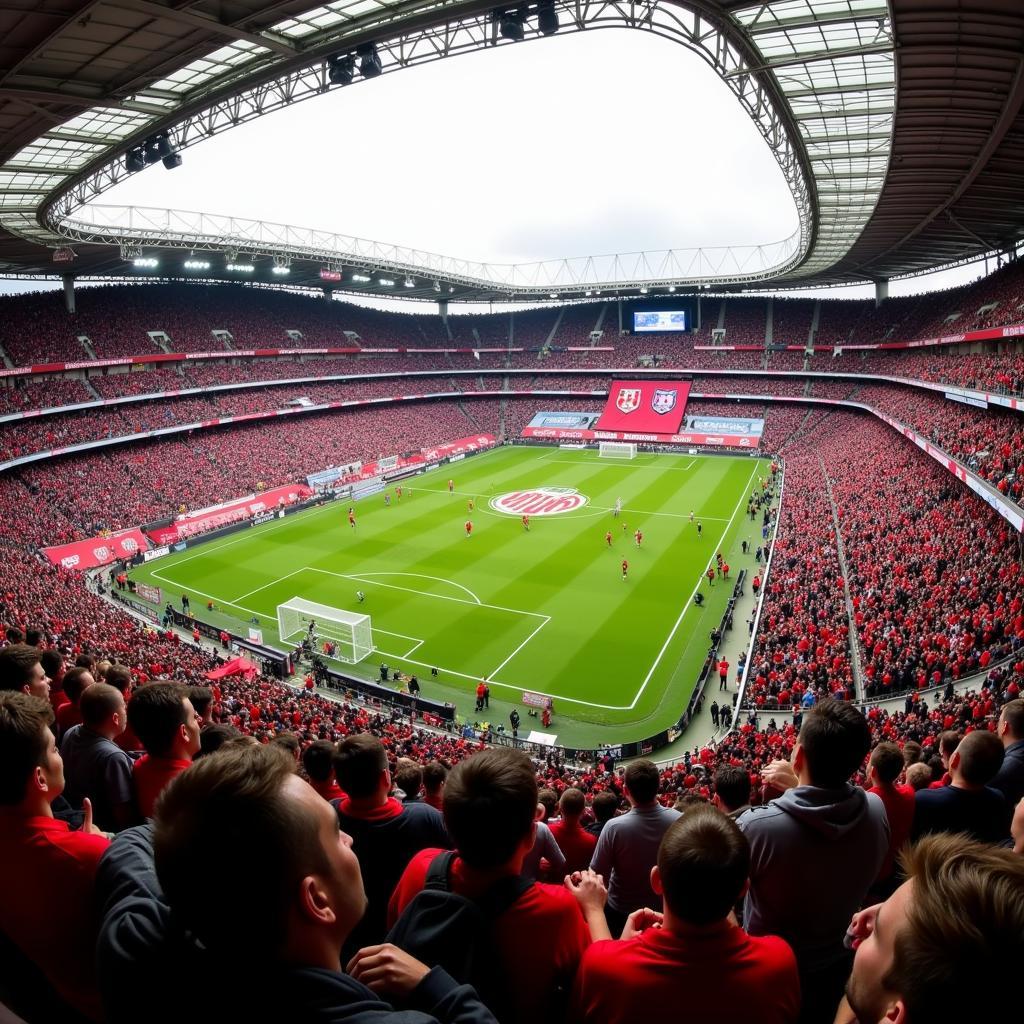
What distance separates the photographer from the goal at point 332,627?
26094mm

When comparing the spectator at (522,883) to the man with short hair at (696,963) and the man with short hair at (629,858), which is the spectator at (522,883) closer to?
the man with short hair at (696,963)

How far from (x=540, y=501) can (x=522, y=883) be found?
44532mm

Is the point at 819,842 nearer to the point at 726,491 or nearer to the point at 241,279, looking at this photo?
the point at 726,491

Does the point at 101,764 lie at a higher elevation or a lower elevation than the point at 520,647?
higher

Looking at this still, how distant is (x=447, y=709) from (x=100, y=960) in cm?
2008

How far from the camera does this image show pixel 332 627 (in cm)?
2753

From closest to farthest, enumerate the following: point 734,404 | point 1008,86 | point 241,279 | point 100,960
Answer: point 100,960, point 1008,86, point 241,279, point 734,404

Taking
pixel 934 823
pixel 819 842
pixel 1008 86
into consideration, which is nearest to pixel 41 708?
pixel 819 842

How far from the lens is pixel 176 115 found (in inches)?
814

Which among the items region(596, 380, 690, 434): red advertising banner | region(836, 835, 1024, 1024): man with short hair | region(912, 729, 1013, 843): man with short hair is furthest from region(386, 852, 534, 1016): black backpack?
region(596, 380, 690, 434): red advertising banner

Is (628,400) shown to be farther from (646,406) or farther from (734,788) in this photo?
(734,788)

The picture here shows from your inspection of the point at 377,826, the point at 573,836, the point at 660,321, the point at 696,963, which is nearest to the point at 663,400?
the point at 660,321

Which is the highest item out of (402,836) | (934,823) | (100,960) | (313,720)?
(100,960)

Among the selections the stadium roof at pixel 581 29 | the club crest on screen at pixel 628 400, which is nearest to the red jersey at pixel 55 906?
the stadium roof at pixel 581 29
